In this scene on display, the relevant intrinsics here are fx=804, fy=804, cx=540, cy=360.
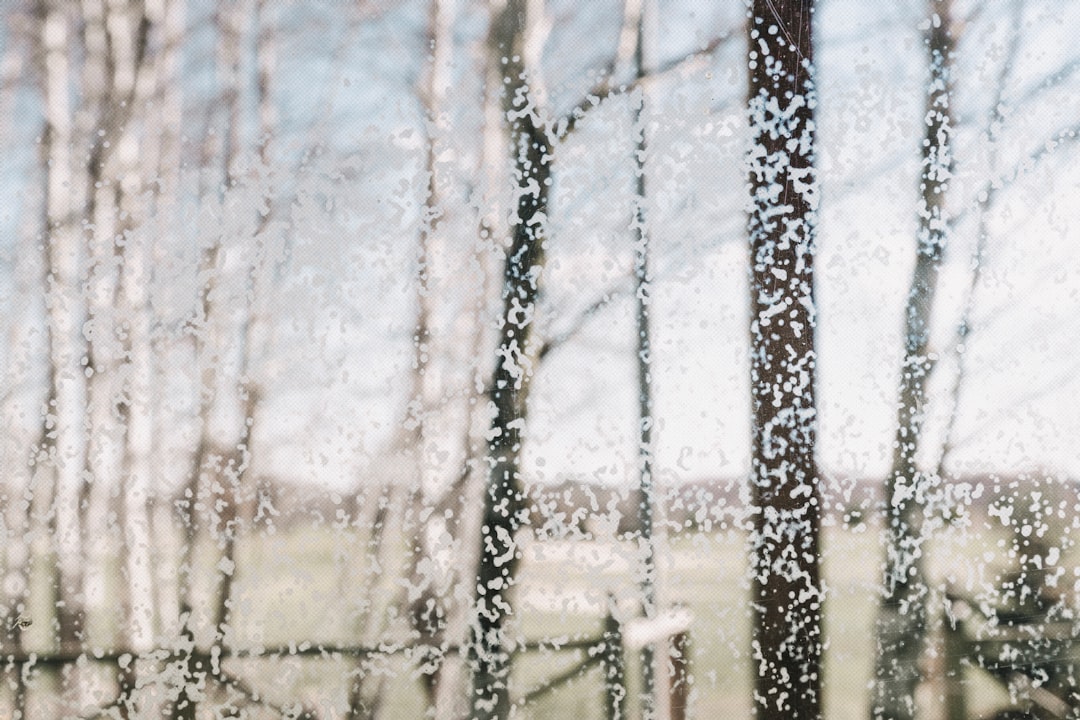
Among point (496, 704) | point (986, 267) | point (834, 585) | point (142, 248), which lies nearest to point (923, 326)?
point (986, 267)

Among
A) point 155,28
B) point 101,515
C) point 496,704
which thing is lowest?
point 496,704

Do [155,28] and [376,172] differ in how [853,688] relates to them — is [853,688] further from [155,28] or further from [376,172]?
[155,28]

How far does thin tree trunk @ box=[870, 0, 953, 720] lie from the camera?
0.72m

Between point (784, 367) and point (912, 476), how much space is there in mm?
152

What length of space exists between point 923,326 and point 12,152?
0.83 metres

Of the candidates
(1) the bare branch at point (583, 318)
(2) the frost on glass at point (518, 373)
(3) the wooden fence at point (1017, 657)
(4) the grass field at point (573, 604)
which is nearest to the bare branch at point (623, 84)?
(2) the frost on glass at point (518, 373)

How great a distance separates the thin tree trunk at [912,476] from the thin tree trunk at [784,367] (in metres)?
0.06

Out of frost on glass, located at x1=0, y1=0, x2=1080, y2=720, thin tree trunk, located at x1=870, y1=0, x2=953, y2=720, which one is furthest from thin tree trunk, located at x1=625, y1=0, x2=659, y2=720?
thin tree trunk, located at x1=870, y1=0, x2=953, y2=720

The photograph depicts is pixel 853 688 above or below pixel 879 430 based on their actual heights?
below

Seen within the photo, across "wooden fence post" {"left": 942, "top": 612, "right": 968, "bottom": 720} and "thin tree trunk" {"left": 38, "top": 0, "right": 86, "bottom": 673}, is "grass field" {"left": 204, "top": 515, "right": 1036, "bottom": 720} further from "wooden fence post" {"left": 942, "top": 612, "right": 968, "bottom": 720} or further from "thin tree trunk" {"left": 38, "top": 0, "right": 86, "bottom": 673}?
"thin tree trunk" {"left": 38, "top": 0, "right": 86, "bottom": 673}

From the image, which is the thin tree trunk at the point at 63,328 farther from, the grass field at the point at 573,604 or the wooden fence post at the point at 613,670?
the wooden fence post at the point at 613,670

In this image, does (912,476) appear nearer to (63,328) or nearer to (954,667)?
(954,667)

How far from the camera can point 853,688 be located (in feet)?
2.36

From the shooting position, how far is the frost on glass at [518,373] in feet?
2.28
